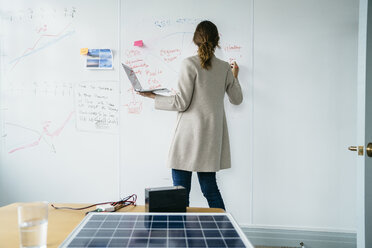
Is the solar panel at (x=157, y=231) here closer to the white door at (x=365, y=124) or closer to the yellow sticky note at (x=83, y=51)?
the white door at (x=365, y=124)

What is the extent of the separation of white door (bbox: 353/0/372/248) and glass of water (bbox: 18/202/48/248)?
50.4 inches

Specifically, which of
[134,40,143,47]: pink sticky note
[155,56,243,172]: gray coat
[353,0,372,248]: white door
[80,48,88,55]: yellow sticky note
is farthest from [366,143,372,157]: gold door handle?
[80,48,88,55]: yellow sticky note

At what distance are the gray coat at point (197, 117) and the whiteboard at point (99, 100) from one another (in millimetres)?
499

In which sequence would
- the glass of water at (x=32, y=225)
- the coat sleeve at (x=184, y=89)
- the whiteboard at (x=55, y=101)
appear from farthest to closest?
the whiteboard at (x=55, y=101), the coat sleeve at (x=184, y=89), the glass of water at (x=32, y=225)

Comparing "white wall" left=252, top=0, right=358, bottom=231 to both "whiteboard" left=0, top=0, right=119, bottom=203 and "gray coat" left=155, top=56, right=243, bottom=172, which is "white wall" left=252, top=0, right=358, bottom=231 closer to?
"gray coat" left=155, top=56, right=243, bottom=172

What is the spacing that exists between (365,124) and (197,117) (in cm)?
84

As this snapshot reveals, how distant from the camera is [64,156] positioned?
90.7 inches

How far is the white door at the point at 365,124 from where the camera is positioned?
123 centimetres


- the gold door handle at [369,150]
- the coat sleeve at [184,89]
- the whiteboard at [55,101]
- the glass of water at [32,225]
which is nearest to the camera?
the glass of water at [32,225]

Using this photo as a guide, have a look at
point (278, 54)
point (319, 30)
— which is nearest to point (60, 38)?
point (278, 54)

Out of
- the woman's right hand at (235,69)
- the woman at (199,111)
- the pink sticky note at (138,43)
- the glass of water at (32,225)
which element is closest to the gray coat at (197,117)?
the woman at (199,111)

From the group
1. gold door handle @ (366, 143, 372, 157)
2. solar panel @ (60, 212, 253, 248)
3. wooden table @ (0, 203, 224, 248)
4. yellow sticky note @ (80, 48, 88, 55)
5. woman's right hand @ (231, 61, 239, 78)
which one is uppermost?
yellow sticky note @ (80, 48, 88, 55)

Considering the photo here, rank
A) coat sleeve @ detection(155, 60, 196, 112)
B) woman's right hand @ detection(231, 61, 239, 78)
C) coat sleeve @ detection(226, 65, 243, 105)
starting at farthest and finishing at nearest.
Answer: woman's right hand @ detection(231, 61, 239, 78), coat sleeve @ detection(226, 65, 243, 105), coat sleeve @ detection(155, 60, 196, 112)

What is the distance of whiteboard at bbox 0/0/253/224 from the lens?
6.99 feet
